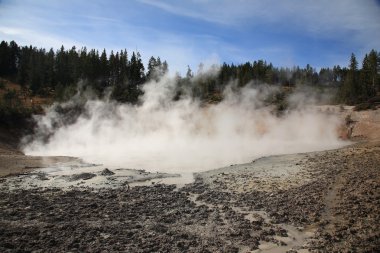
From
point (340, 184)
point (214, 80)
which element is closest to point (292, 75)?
point (214, 80)

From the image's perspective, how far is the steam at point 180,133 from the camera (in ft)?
97.1

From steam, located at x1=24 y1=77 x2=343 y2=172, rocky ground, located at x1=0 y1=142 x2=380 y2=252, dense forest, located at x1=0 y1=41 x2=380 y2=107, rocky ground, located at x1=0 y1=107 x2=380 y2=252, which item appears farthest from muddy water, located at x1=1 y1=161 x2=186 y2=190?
dense forest, located at x1=0 y1=41 x2=380 y2=107

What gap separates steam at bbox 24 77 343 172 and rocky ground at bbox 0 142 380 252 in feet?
23.0

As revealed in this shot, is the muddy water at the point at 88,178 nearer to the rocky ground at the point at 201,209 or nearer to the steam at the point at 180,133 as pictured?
the rocky ground at the point at 201,209

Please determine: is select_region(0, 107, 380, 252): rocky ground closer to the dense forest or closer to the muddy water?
the muddy water

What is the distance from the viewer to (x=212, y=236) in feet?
39.1

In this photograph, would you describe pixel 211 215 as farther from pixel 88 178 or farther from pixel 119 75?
pixel 119 75

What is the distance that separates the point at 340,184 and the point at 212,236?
9184 mm

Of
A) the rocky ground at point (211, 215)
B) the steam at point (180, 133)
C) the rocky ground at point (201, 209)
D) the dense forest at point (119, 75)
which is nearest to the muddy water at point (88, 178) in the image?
the rocky ground at point (201, 209)

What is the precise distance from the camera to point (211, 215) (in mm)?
14180

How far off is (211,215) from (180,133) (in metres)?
30.9

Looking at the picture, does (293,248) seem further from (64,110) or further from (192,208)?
(64,110)

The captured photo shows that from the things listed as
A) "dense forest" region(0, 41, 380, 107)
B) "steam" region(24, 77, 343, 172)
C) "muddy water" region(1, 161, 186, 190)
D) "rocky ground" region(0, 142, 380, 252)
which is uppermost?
"dense forest" region(0, 41, 380, 107)

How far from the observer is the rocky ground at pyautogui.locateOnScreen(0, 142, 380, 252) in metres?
11.2
